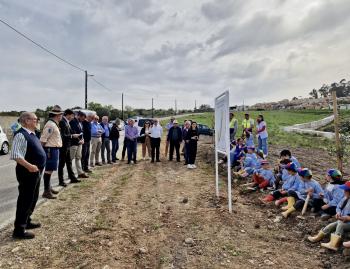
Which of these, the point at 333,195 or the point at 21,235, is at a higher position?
the point at 333,195

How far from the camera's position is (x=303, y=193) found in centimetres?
650

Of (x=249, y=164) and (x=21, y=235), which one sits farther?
(x=249, y=164)

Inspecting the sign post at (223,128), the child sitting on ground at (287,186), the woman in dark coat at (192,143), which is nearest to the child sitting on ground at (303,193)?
the child sitting on ground at (287,186)

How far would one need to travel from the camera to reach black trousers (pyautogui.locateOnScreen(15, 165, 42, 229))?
16.3ft

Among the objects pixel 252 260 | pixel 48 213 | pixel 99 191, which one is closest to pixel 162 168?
pixel 99 191

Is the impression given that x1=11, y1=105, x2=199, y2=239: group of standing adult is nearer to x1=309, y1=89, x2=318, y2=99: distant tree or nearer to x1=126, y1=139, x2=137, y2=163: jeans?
x1=126, y1=139, x2=137, y2=163: jeans

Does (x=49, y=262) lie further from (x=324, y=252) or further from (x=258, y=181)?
(x=258, y=181)

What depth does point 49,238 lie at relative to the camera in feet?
16.8

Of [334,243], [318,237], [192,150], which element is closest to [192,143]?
[192,150]

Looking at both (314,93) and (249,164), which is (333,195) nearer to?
(249,164)

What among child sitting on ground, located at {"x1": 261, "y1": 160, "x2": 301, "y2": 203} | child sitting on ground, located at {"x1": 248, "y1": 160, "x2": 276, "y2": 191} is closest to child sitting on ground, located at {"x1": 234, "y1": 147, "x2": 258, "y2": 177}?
child sitting on ground, located at {"x1": 248, "y1": 160, "x2": 276, "y2": 191}

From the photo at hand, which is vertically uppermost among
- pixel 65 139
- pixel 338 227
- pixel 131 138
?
pixel 65 139

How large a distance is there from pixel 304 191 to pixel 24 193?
4880mm

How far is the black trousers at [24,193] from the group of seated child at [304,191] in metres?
4.21
